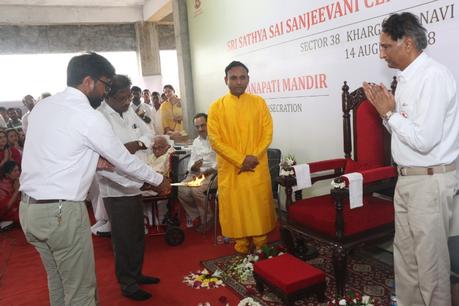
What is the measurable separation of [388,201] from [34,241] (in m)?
2.41

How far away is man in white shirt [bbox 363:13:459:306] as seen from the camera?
200 cm

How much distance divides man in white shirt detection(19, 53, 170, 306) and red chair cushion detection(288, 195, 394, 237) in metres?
1.50

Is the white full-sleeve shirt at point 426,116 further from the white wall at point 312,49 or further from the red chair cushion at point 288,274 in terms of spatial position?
the red chair cushion at point 288,274

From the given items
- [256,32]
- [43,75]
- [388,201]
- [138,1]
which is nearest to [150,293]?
[388,201]

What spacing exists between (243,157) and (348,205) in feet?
3.38

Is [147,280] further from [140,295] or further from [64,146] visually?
[64,146]

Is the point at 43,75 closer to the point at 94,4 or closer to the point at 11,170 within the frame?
the point at 94,4

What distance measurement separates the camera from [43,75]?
1109 centimetres

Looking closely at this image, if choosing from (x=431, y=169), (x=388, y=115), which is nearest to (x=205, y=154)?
(x=388, y=115)

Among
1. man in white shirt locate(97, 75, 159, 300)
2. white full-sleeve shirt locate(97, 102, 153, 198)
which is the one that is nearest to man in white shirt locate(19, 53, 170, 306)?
white full-sleeve shirt locate(97, 102, 153, 198)

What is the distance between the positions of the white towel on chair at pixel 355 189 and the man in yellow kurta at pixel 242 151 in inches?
42.4

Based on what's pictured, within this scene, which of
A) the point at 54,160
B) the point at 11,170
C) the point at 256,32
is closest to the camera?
the point at 54,160

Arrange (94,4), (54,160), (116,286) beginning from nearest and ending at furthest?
(54,160), (116,286), (94,4)

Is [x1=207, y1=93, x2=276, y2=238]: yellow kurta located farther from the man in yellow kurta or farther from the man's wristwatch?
the man's wristwatch
